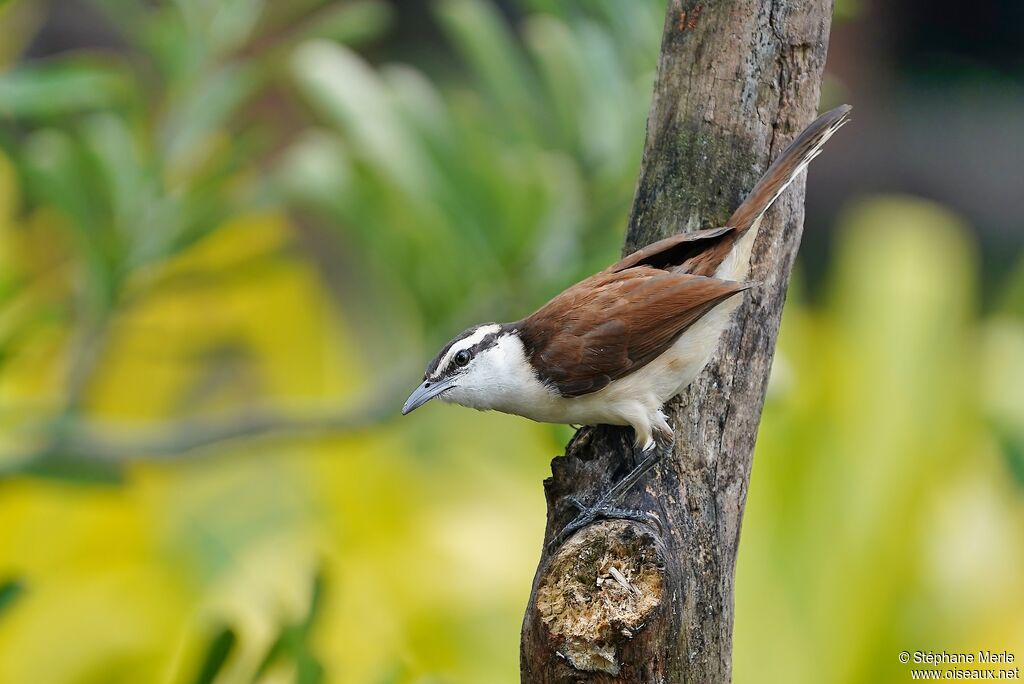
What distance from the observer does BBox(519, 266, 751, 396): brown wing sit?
168cm

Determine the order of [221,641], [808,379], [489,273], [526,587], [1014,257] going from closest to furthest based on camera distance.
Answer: [221,641] < [489,273] < [526,587] < [808,379] < [1014,257]

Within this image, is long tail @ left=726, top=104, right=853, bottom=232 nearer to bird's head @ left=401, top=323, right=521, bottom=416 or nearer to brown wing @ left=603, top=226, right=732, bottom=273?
brown wing @ left=603, top=226, right=732, bottom=273

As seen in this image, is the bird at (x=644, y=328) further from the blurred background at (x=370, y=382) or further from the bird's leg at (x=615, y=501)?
the blurred background at (x=370, y=382)

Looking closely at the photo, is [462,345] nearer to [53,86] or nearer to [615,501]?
[615,501]

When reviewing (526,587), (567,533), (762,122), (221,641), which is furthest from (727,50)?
(526,587)

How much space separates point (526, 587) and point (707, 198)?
2123mm

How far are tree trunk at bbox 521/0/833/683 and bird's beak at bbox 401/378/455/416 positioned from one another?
0.30 meters

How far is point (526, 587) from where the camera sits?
3.55 metres

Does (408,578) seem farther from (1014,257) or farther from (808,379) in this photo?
(1014,257)

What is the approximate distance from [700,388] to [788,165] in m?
0.39

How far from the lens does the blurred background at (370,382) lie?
2.47 meters

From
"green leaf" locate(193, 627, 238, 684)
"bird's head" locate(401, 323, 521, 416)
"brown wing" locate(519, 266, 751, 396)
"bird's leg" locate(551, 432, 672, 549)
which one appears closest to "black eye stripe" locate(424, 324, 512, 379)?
"bird's head" locate(401, 323, 521, 416)

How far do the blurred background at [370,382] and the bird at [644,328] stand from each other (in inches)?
23.2

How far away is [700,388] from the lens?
1.73 meters
